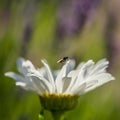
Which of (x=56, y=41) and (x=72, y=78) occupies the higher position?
(x=56, y=41)

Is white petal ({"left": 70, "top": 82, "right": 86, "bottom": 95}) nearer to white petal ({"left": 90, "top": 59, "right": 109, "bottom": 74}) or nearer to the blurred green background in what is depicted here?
white petal ({"left": 90, "top": 59, "right": 109, "bottom": 74})

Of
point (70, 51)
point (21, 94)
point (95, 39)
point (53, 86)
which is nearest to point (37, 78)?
point (53, 86)

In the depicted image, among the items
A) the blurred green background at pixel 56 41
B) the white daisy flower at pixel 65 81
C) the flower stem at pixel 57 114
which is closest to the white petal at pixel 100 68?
the white daisy flower at pixel 65 81

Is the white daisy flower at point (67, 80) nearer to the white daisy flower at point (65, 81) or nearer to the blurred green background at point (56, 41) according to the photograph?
the white daisy flower at point (65, 81)

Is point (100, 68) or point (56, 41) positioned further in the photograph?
point (56, 41)

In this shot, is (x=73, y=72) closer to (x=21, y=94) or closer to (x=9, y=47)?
(x=21, y=94)

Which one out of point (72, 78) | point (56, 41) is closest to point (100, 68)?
point (72, 78)

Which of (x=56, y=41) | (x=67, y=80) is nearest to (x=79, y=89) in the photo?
(x=67, y=80)

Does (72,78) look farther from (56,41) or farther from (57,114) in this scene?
(56,41)
